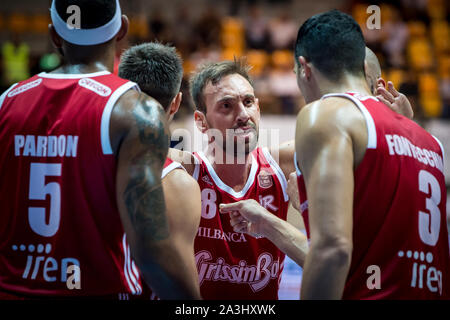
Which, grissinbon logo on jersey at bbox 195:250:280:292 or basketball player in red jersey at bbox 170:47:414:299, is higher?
basketball player in red jersey at bbox 170:47:414:299

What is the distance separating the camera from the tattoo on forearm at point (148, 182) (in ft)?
7.48

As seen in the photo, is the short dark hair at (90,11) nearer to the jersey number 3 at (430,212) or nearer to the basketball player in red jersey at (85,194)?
the basketball player in red jersey at (85,194)

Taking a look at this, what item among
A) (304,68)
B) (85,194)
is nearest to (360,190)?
(304,68)

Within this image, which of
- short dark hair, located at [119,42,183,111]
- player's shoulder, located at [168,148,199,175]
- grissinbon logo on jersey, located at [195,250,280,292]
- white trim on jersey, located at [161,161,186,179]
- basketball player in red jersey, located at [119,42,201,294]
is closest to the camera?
basketball player in red jersey, located at [119,42,201,294]

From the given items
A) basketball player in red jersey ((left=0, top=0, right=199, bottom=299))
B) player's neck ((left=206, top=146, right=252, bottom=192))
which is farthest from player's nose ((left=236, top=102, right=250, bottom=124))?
basketball player in red jersey ((left=0, top=0, right=199, bottom=299))

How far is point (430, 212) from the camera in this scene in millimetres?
2508

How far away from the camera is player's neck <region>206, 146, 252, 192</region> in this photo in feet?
13.2

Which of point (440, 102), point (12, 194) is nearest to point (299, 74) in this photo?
point (12, 194)

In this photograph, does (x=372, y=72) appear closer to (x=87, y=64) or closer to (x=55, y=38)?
(x=87, y=64)

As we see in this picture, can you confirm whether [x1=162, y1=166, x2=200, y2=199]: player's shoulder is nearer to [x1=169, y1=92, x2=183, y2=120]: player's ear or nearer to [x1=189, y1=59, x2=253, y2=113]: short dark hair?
[x1=169, y1=92, x2=183, y2=120]: player's ear

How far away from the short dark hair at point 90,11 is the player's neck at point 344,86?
3.53 feet

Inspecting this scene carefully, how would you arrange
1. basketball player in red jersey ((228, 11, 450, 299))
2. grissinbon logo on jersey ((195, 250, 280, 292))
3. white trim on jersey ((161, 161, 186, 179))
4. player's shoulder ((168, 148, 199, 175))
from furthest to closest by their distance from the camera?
player's shoulder ((168, 148, 199, 175)) < grissinbon logo on jersey ((195, 250, 280, 292)) < white trim on jersey ((161, 161, 186, 179)) < basketball player in red jersey ((228, 11, 450, 299))

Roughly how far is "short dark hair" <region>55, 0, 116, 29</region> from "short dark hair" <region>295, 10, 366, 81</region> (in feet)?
3.19

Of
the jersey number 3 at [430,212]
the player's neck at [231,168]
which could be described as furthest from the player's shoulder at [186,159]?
the jersey number 3 at [430,212]
